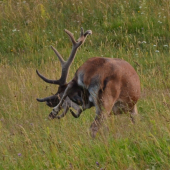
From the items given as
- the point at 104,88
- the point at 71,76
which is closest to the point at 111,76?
the point at 104,88

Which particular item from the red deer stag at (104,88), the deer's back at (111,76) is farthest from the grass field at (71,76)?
the deer's back at (111,76)

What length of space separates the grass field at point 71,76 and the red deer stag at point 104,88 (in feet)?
0.56

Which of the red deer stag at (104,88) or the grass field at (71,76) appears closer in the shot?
the grass field at (71,76)

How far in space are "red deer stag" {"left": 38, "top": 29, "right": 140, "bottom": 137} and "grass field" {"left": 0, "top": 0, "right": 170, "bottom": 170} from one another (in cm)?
17

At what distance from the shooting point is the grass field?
4.30m

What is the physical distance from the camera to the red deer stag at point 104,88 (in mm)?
5250

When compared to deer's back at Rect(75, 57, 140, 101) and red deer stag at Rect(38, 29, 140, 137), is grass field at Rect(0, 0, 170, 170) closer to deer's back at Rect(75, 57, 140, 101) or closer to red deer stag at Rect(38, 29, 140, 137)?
red deer stag at Rect(38, 29, 140, 137)

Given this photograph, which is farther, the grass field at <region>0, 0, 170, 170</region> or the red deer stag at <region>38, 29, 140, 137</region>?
the red deer stag at <region>38, 29, 140, 137</region>

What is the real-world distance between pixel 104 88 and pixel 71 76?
10.1 ft

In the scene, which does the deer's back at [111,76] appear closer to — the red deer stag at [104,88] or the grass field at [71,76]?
the red deer stag at [104,88]

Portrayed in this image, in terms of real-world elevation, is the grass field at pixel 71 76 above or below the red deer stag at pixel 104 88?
below

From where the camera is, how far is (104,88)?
17.2 ft

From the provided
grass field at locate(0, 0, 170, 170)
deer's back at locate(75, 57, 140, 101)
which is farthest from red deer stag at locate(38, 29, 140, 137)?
grass field at locate(0, 0, 170, 170)

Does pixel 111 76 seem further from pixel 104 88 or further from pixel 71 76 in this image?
pixel 71 76
